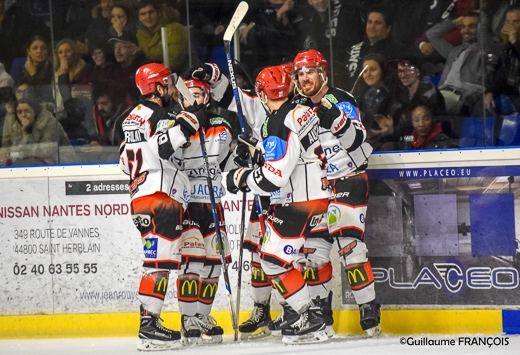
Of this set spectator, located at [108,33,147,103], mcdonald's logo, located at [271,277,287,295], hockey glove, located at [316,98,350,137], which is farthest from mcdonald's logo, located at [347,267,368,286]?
spectator, located at [108,33,147,103]

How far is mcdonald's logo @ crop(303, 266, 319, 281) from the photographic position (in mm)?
5312

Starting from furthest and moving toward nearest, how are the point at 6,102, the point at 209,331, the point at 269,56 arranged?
the point at 6,102, the point at 269,56, the point at 209,331

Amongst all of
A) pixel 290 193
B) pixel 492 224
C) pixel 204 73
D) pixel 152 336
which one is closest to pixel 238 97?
pixel 204 73

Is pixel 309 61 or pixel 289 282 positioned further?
pixel 309 61

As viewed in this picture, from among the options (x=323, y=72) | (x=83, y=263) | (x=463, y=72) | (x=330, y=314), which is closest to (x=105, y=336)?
(x=83, y=263)

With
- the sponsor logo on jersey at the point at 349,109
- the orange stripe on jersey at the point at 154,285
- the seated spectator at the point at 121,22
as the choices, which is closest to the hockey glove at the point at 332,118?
the sponsor logo on jersey at the point at 349,109

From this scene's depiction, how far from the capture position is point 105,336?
5.82 meters

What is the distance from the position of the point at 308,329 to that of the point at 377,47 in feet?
5.74

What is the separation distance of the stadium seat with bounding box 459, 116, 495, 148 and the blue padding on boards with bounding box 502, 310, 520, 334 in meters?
0.96

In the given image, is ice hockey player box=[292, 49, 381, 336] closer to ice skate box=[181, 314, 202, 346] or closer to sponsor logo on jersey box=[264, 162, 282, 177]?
sponsor logo on jersey box=[264, 162, 282, 177]

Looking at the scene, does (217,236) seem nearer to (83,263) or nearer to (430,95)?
(83,263)

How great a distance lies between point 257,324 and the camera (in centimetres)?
546

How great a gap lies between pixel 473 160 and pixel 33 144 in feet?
8.62

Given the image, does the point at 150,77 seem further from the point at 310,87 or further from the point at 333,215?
the point at 333,215
